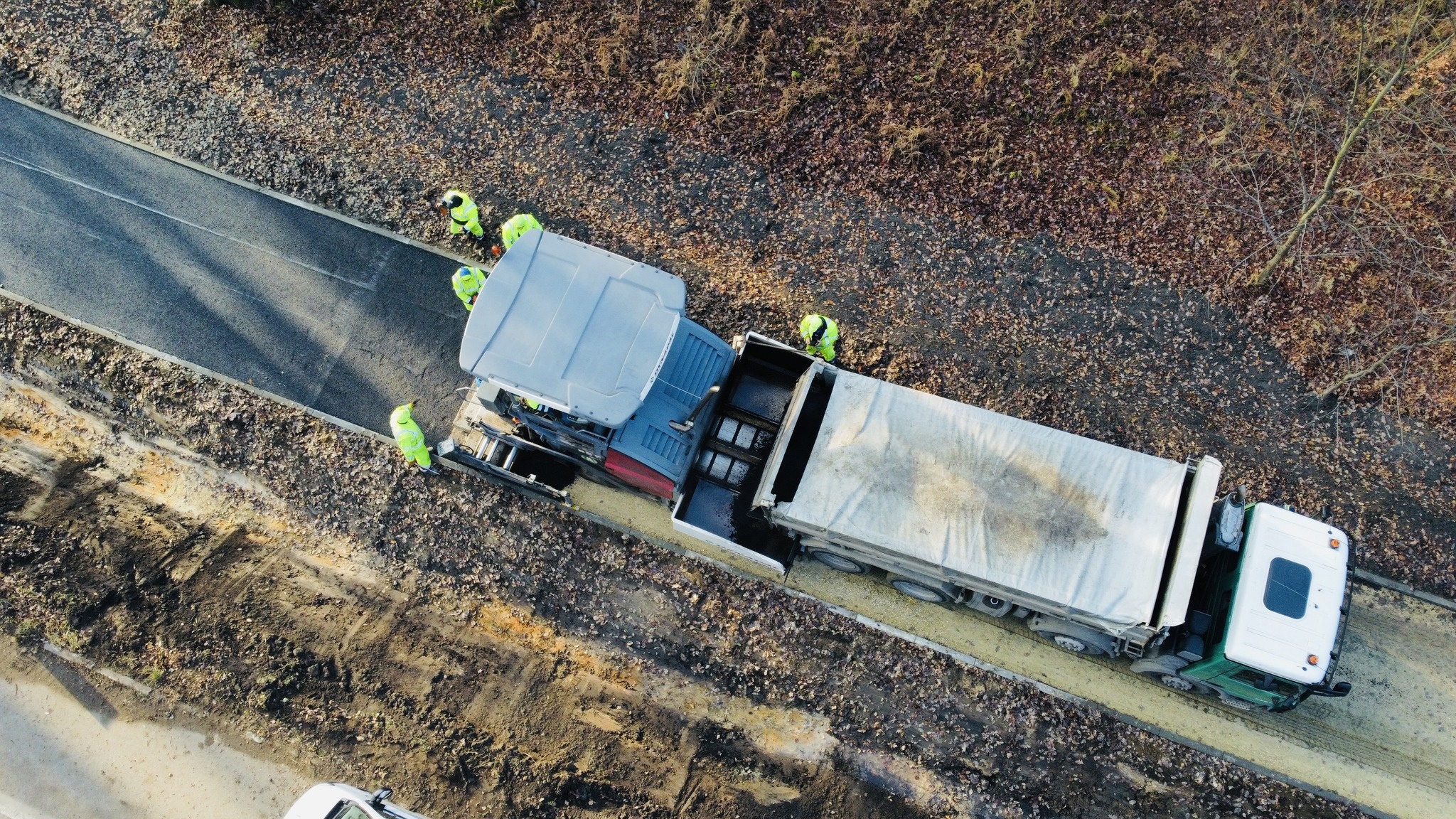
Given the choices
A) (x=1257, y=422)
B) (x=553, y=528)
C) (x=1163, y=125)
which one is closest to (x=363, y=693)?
(x=553, y=528)

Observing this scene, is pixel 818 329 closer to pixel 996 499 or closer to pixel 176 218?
pixel 996 499

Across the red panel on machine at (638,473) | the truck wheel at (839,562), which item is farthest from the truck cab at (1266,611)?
the red panel on machine at (638,473)

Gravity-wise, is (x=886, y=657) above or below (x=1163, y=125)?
below

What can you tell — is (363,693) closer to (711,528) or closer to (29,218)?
(711,528)

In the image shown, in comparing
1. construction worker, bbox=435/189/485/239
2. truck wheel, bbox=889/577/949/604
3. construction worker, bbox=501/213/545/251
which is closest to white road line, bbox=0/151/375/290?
construction worker, bbox=435/189/485/239

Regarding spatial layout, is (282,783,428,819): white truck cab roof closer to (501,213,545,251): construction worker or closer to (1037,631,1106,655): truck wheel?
(501,213,545,251): construction worker
